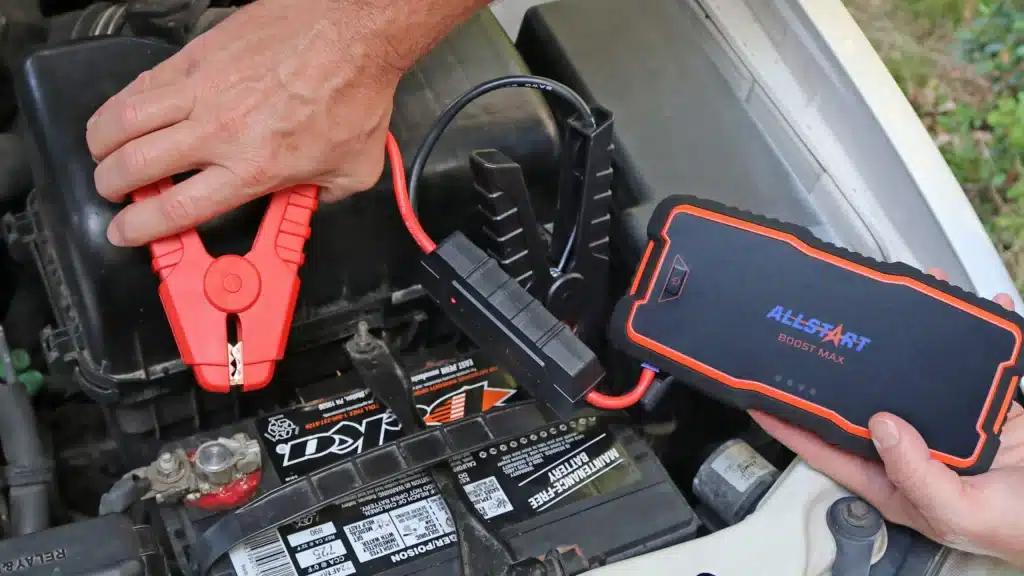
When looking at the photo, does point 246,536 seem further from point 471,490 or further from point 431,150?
point 431,150

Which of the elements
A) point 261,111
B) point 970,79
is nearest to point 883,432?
point 261,111

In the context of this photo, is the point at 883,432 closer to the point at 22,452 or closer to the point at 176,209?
the point at 176,209

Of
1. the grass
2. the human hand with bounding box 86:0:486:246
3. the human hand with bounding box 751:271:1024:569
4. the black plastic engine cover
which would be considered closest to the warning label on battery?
the black plastic engine cover

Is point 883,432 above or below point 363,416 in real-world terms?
below

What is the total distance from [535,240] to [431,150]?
14 cm

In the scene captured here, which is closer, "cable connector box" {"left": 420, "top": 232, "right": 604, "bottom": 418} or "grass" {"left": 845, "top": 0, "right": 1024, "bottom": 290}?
"cable connector box" {"left": 420, "top": 232, "right": 604, "bottom": 418}

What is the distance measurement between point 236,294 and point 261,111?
0.17 metres

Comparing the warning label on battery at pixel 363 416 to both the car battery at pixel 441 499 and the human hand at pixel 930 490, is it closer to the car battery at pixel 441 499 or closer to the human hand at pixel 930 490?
the car battery at pixel 441 499

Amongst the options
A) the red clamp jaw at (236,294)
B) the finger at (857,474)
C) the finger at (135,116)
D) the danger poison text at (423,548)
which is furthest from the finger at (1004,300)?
A: the finger at (135,116)

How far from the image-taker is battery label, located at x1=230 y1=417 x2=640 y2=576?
0.82 meters

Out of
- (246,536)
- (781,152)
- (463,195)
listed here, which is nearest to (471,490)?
(246,536)

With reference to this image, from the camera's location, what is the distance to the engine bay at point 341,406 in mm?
829

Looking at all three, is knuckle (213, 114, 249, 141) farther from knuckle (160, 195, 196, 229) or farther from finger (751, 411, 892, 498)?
finger (751, 411, 892, 498)

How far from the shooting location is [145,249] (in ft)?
2.78
